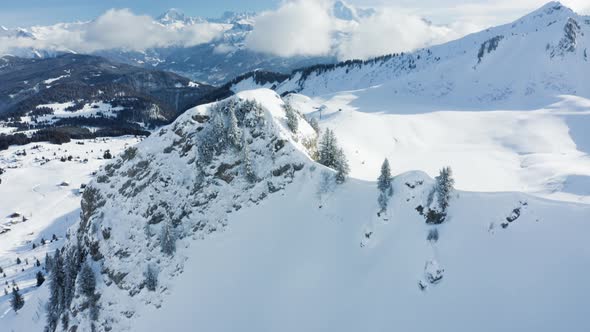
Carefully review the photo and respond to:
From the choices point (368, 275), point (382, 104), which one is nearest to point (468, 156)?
point (368, 275)

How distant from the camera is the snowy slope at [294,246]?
1248 inches

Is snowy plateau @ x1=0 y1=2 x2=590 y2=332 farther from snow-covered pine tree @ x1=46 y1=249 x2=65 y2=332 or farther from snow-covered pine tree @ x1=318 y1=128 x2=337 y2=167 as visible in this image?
snow-covered pine tree @ x1=318 y1=128 x2=337 y2=167

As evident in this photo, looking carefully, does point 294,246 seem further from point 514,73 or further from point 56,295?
point 514,73

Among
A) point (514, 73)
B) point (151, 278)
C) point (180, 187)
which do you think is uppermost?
point (514, 73)

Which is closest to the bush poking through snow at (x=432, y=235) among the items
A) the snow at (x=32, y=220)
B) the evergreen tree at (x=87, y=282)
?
the evergreen tree at (x=87, y=282)

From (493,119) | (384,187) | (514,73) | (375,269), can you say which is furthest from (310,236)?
(514,73)

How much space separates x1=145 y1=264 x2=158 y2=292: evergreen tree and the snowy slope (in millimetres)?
563

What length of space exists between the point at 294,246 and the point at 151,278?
768 inches

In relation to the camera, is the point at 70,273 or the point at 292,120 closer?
the point at 292,120

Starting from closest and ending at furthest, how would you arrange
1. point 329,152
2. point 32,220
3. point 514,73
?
point 329,152, point 514,73, point 32,220

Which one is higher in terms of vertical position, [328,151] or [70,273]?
[328,151]

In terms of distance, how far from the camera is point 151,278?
155 ft

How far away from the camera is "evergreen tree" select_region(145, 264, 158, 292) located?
4725 cm

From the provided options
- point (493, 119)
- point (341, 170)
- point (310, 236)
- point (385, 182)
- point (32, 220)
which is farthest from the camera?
point (32, 220)
